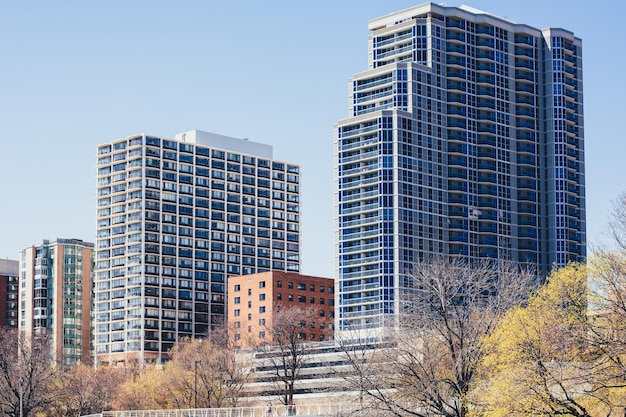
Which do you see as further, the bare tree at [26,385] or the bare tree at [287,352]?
the bare tree at [287,352]

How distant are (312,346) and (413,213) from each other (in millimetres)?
30009

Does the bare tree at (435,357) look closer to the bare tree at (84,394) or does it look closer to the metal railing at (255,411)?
the metal railing at (255,411)

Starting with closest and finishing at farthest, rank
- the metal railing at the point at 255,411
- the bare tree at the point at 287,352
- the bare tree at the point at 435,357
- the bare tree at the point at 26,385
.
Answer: the bare tree at the point at 435,357, the metal railing at the point at 255,411, the bare tree at the point at 26,385, the bare tree at the point at 287,352

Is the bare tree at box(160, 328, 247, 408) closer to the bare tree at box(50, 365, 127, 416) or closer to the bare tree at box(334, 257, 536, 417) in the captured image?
the bare tree at box(50, 365, 127, 416)

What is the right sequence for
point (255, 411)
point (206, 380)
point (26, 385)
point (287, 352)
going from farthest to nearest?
point (287, 352) → point (206, 380) → point (26, 385) → point (255, 411)

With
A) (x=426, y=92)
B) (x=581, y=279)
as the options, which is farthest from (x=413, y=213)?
(x=581, y=279)

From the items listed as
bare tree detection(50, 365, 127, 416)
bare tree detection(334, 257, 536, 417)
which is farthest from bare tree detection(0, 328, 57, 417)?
bare tree detection(334, 257, 536, 417)

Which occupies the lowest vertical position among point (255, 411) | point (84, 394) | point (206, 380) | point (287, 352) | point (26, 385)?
point (84, 394)

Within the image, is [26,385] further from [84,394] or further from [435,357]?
[435,357]

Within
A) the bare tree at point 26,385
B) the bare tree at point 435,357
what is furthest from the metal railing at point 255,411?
the bare tree at point 435,357

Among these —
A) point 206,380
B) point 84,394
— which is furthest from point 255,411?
point 84,394

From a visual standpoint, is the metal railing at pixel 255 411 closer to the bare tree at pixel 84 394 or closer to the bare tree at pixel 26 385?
the bare tree at pixel 26 385

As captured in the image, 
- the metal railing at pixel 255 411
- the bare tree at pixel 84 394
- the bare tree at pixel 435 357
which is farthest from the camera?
the bare tree at pixel 84 394

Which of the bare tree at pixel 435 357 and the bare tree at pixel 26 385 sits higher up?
the bare tree at pixel 435 357
